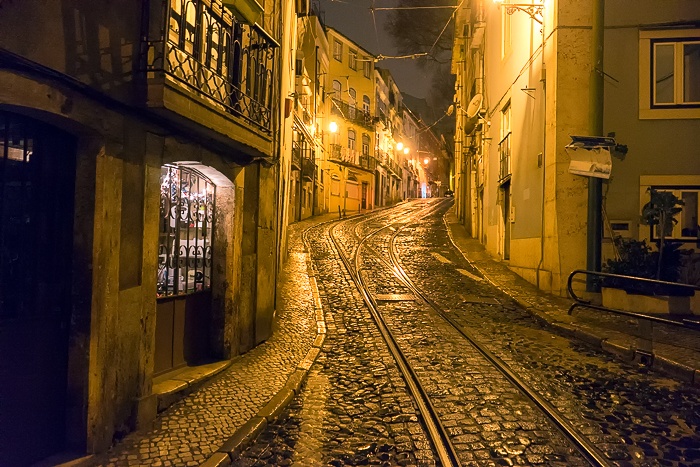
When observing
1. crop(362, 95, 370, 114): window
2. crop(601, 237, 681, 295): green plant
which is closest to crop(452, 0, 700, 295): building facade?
crop(601, 237, 681, 295): green plant

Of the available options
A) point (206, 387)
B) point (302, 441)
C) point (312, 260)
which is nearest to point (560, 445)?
point (302, 441)

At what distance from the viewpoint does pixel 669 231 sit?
10.7 meters

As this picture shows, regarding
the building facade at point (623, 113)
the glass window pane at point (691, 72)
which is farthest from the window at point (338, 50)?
the glass window pane at point (691, 72)

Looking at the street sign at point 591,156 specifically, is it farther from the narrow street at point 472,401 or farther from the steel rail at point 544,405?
the steel rail at point 544,405

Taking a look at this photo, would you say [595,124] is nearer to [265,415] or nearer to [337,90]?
[265,415]

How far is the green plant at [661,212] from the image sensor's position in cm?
1048

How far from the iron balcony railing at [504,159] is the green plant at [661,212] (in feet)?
21.0

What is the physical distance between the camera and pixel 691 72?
11.8m

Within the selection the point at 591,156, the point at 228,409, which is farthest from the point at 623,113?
the point at 228,409

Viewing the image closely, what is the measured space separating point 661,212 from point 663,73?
382cm

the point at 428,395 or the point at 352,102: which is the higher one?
the point at 352,102

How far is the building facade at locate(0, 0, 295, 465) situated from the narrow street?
1782mm

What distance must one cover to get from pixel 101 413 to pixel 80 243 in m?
1.67

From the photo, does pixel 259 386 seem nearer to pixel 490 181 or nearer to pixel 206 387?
pixel 206 387
